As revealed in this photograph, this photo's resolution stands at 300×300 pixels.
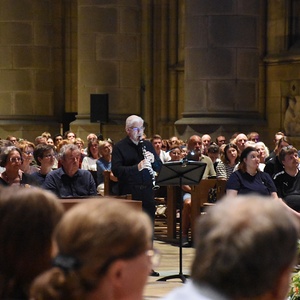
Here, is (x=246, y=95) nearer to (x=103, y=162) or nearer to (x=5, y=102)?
(x=103, y=162)

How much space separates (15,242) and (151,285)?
7127 mm

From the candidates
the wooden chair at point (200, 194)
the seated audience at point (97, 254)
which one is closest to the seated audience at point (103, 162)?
→ the wooden chair at point (200, 194)

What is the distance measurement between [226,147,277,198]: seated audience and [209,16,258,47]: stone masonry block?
25.6 feet

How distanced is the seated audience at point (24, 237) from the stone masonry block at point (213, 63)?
54.3 ft

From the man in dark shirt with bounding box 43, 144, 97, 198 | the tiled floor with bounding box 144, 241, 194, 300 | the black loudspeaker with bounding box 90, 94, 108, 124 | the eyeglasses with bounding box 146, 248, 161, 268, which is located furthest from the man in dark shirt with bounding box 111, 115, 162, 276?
the black loudspeaker with bounding box 90, 94, 108, 124

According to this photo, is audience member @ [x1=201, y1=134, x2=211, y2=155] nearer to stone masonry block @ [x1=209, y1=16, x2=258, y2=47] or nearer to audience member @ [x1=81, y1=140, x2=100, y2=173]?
stone masonry block @ [x1=209, y1=16, x2=258, y2=47]

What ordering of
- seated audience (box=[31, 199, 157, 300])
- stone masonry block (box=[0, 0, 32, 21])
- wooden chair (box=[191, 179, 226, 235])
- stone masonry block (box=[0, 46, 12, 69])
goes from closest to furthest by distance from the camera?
seated audience (box=[31, 199, 157, 300]) < wooden chair (box=[191, 179, 226, 235]) < stone masonry block (box=[0, 0, 32, 21]) < stone masonry block (box=[0, 46, 12, 69])

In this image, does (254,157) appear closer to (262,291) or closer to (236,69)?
(236,69)

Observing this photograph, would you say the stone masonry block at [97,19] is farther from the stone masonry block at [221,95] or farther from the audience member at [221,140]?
the audience member at [221,140]

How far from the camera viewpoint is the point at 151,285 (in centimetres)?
1027

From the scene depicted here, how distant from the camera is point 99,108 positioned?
23.6m

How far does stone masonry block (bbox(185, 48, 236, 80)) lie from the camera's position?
19.7 meters

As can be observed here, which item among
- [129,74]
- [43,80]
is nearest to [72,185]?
[129,74]

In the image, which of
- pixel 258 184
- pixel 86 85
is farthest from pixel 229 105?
pixel 258 184
